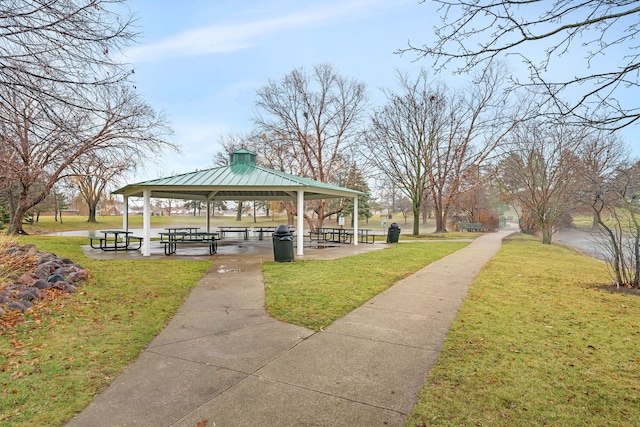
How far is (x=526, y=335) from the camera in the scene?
4477mm

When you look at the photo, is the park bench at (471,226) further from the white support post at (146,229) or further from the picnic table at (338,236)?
the white support post at (146,229)

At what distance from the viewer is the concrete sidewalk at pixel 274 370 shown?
2.63 m

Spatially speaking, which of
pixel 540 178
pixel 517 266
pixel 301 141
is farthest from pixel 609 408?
pixel 301 141

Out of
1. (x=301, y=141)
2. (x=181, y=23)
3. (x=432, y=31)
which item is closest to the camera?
(x=432, y=31)

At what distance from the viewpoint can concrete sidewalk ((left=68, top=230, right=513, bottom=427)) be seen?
263cm

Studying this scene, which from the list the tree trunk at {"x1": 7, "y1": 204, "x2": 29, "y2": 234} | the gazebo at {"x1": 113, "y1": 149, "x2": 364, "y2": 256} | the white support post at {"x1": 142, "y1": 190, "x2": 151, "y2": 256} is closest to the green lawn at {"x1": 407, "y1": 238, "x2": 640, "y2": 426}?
the gazebo at {"x1": 113, "y1": 149, "x2": 364, "y2": 256}

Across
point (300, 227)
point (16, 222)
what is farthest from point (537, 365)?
point (16, 222)

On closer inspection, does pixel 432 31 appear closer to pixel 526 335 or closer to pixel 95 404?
pixel 526 335

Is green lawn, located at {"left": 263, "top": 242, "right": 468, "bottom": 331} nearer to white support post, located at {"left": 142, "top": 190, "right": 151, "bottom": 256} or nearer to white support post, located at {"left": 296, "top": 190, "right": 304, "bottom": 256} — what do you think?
white support post, located at {"left": 296, "top": 190, "right": 304, "bottom": 256}

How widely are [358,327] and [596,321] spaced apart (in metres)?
3.56

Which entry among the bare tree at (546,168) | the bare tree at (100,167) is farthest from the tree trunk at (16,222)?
the bare tree at (546,168)

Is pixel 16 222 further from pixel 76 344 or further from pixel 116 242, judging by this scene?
pixel 76 344

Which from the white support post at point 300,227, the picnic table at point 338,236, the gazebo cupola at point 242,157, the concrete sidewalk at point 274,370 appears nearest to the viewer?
the concrete sidewalk at point 274,370

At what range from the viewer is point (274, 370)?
3373 millimetres
